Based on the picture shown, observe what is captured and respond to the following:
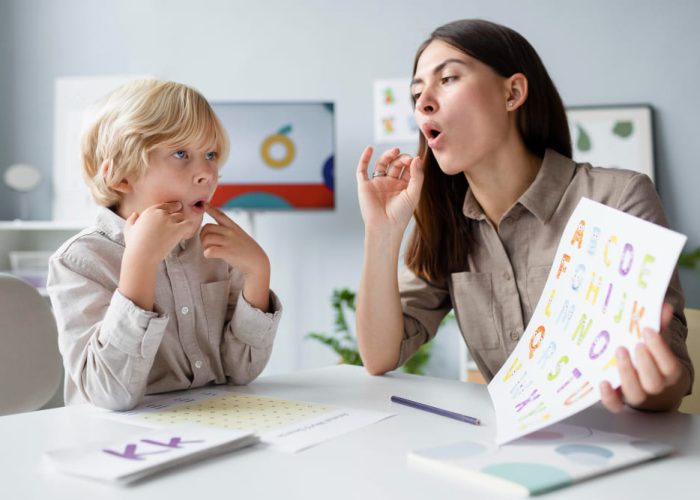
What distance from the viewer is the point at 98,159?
125cm

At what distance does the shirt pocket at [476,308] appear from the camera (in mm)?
1345

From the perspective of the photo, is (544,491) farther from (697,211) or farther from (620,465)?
(697,211)

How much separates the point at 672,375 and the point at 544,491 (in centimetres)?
20

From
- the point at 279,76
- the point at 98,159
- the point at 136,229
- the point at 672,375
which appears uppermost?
the point at 279,76

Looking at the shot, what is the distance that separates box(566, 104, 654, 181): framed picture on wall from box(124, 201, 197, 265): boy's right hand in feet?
8.71

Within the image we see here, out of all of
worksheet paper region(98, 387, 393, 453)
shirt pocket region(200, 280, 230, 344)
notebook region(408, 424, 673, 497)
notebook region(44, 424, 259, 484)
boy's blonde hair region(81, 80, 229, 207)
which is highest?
boy's blonde hair region(81, 80, 229, 207)

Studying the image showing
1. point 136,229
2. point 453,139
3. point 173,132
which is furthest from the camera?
point 453,139

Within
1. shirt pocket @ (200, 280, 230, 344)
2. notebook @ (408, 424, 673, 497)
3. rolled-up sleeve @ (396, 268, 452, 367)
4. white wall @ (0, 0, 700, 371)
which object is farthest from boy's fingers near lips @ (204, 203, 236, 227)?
white wall @ (0, 0, 700, 371)

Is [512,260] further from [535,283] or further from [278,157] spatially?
[278,157]

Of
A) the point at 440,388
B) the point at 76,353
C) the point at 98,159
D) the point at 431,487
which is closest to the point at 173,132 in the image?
the point at 98,159

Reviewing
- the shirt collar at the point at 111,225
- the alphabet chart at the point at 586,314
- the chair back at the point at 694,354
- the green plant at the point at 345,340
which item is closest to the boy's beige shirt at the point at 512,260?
the chair back at the point at 694,354

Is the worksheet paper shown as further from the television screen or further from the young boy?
the television screen

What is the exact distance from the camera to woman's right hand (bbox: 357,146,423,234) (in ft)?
4.33

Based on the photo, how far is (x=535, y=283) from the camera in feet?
4.25
